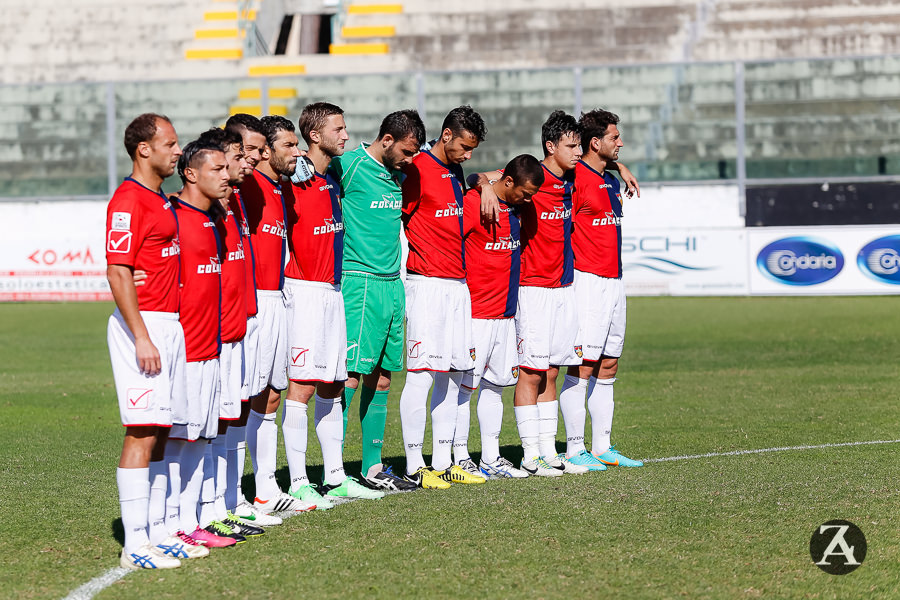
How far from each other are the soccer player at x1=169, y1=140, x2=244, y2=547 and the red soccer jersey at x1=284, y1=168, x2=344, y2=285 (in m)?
0.91

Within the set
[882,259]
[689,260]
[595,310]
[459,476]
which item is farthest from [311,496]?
[882,259]

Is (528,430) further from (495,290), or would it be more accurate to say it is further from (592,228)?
(592,228)

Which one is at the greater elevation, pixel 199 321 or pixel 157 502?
pixel 199 321

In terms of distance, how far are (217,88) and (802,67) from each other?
1404cm

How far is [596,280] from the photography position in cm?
797

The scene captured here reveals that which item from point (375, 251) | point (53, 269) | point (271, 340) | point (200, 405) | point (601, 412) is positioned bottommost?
point (601, 412)

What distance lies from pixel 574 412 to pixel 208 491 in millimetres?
2988

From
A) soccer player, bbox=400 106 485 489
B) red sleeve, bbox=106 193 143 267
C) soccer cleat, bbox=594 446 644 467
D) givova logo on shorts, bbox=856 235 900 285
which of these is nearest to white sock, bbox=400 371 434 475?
soccer player, bbox=400 106 485 489

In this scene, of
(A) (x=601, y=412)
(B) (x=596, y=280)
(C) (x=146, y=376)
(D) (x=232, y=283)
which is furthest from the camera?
(A) (x=601, y=412)

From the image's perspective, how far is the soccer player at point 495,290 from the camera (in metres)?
7.50

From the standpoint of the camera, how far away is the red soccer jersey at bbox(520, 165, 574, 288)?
25.4ft

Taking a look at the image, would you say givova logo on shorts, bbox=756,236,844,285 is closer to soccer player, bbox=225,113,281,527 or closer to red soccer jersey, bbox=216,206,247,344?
soccer player, bbox=225,113,281,527

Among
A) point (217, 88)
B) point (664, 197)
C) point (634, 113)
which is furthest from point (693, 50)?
point (217, 88)

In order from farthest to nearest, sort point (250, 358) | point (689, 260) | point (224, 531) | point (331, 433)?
point (689, 260) < point (331, 433) < point (250, 358) < point (224, 531)
